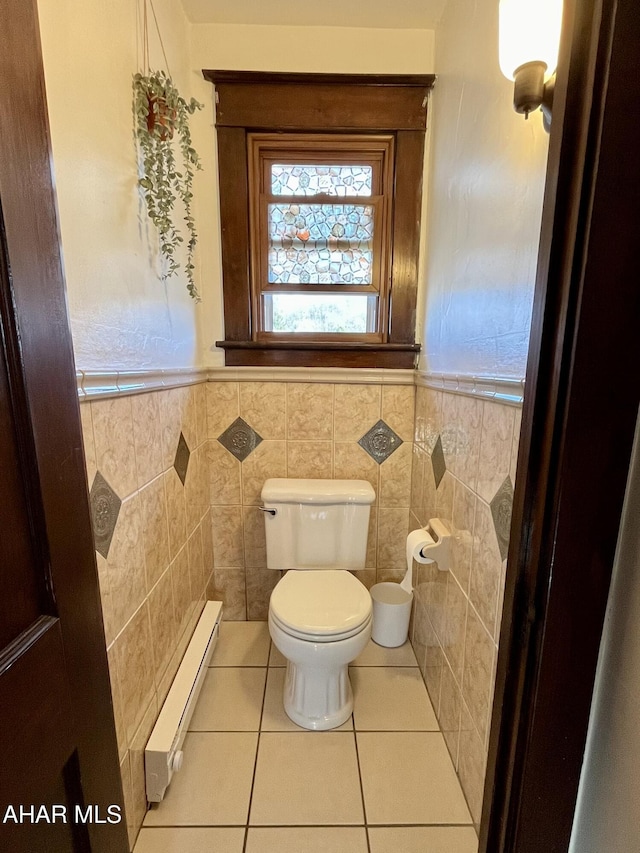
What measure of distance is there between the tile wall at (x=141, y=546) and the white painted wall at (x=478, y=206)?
978mm

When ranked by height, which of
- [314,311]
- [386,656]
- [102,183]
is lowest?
[386,656]

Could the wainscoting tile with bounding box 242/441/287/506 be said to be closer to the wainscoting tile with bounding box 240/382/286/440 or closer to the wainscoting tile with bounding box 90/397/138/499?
the wainscoting tile with bounding box 240/382/286/440

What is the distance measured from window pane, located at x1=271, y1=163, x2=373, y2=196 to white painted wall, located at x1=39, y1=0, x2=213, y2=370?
56 centimetres

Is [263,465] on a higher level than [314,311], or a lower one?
lower

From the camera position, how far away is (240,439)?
6.01 ft

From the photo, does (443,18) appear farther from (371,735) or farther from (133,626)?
(371,735)

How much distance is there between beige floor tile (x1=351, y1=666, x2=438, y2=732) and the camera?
4.71 ft

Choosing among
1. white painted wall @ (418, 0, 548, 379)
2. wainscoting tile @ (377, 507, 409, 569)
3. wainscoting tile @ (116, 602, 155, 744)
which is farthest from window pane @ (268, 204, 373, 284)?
wainscoting tile @ (116, 602, 155, 744)

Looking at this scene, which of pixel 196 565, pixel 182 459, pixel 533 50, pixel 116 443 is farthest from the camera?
pixel 196 565

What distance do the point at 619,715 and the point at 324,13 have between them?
221 centimetres

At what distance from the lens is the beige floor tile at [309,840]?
1.07 metres

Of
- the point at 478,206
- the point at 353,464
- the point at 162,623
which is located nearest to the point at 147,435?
the point at 162,623

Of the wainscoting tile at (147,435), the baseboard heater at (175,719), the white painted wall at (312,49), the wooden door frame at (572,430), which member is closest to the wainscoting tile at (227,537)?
the baseboard heater at (175,719)

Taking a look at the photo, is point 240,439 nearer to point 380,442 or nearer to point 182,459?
point 182,459
